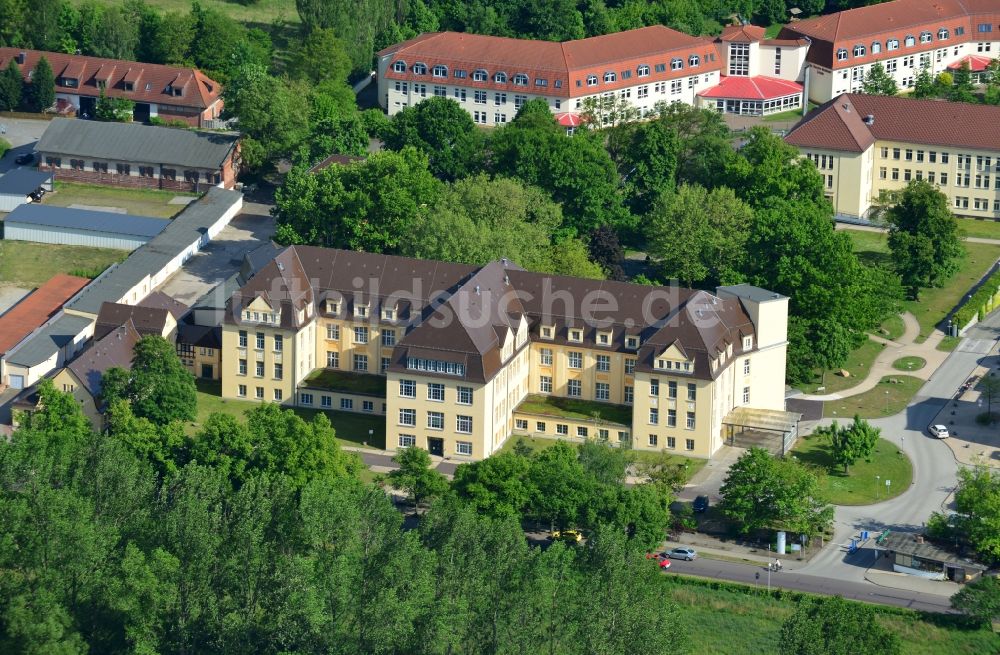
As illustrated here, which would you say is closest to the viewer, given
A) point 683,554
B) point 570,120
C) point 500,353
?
point 683,554

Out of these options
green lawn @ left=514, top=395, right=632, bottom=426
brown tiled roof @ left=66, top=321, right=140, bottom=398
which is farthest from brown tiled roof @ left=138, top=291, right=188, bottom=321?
green lawn @ left=514, top=395, right=632, bottom=426

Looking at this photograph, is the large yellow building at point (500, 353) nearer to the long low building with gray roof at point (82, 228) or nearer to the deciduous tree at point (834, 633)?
the long low building with gray roof at point (82, 228)

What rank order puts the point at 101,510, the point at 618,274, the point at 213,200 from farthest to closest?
the point at 213,200
the point at 618,274
the point at 101,510

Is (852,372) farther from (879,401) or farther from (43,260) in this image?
(43,260)

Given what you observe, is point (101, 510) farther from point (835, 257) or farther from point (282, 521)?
point (835, 257)

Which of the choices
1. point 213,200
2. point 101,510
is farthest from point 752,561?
point 213,200

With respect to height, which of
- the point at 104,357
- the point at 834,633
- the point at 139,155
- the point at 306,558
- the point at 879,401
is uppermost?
the point at 139,155

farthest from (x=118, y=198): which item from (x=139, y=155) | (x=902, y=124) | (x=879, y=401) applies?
(x=879, y=401)
